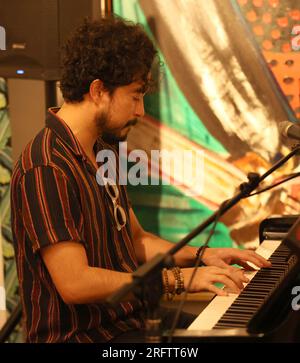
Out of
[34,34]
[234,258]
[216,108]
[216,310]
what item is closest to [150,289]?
[216,310]

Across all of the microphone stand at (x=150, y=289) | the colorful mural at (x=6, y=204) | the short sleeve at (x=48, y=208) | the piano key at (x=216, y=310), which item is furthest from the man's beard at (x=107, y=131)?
the colorful mural at (x=6, y=204)

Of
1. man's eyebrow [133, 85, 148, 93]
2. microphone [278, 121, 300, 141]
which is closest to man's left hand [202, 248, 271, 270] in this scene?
microphone [278, 121, 300, 141]

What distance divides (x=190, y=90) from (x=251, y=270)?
1193 millimetres

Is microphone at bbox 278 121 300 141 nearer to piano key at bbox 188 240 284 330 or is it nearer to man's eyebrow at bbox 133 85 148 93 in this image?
piano key at bbox 188 240 284 330

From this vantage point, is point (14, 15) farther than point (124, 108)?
Yes

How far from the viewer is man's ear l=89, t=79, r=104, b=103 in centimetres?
195

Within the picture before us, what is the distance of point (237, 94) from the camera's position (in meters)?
2.91

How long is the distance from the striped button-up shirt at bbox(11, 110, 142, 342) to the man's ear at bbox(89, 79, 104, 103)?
128 millimetres

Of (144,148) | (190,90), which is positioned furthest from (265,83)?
(144,148)

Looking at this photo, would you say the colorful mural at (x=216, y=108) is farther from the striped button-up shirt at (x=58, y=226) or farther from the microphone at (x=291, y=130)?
the microphone at (x=291, y=130)

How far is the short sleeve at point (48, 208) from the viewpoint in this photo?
1.72m

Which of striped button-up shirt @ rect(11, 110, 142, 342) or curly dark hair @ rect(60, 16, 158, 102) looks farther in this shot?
curly dark hair @ rect(60, 16, 158, 102)

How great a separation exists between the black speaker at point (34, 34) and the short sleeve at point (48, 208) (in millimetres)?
947

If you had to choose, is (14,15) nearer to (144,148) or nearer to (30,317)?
(144,148)
